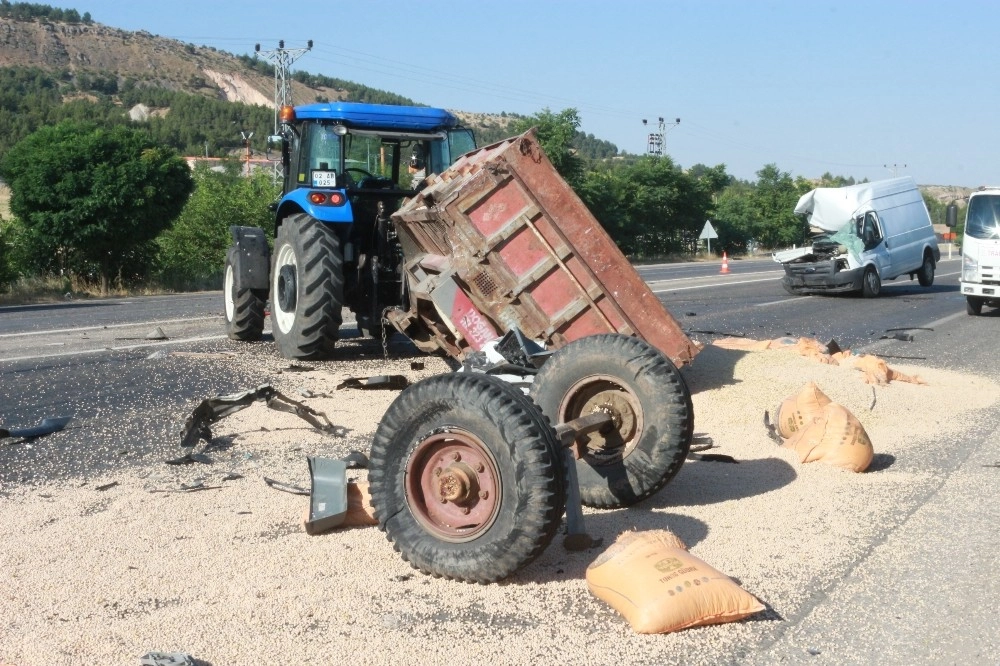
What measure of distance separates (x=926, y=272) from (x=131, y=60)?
530 feet

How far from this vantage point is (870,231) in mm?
24266

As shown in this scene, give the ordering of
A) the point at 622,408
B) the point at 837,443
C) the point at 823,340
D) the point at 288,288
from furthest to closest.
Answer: the point at 823,340
the point at 288,288
the point at 837,443
the point at 622,408

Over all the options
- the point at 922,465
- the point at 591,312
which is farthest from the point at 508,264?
the point at 922,465

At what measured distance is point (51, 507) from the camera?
574cm

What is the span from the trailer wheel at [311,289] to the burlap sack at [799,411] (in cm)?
487

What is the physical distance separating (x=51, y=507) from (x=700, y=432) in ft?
15.2

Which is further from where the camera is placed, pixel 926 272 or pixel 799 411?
pixel 926 272

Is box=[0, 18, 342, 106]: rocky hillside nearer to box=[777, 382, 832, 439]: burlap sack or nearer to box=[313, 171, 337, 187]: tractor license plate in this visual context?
box=[313, 171, 337, 187]: tractor license plate

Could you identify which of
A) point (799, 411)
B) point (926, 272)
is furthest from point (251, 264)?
point (926, 272)

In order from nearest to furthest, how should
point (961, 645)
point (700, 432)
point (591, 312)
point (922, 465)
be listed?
point (961, 645) → point (922, 465) → point (700, 432) → point (591, 312)

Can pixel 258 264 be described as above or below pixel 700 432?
above

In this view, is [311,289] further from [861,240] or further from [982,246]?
[861,240]

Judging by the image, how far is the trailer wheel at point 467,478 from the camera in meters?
4.47

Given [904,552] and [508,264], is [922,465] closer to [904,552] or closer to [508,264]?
[904,552]
